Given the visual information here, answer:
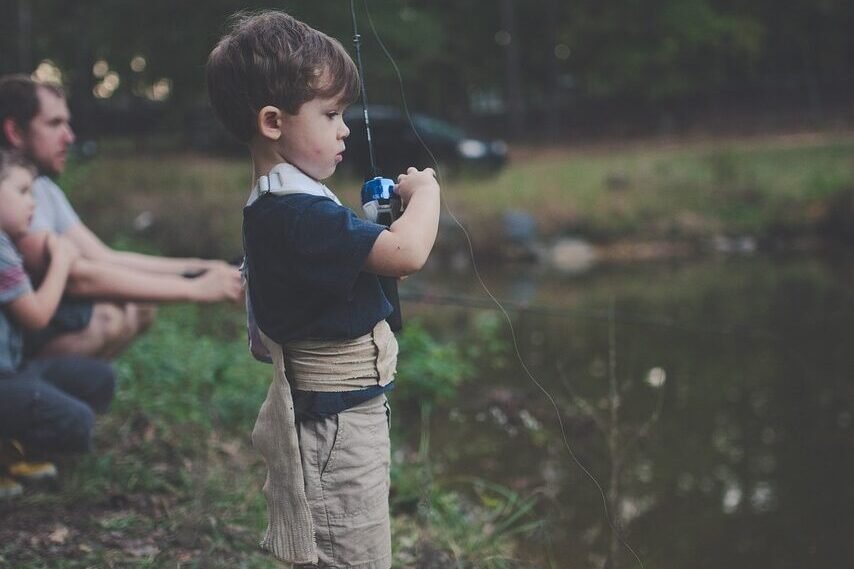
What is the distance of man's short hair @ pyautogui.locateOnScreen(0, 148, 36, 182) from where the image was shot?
281 cm

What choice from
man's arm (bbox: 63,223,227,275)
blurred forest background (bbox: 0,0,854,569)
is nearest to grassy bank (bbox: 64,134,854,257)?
blurred forest background (bbox: 0,0,854,569)

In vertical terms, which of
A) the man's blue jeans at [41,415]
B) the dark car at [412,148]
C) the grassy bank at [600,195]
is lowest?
the grassy bank at [600,195]

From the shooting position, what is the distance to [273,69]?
1.68m

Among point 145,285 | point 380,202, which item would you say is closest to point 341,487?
point 380,202

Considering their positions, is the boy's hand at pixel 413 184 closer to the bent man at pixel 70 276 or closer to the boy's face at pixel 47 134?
the bent man at pixel 70 276

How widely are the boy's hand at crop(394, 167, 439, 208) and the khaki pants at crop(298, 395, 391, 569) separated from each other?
390 mm

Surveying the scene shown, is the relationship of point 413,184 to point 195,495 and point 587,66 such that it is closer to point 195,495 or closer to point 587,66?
point 195,495

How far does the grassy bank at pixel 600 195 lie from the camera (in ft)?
36.9

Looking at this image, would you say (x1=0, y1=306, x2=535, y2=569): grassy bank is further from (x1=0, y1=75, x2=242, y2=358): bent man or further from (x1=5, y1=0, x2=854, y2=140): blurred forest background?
(x1=5, y1=0, x2=854, y2=140): blurred forest background

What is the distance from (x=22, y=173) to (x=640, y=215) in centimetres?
1111

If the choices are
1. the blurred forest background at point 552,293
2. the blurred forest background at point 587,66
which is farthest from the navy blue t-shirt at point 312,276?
the blurred forest background at point 587,66

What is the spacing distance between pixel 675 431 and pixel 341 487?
297cm

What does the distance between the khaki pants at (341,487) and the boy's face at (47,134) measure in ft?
6.10

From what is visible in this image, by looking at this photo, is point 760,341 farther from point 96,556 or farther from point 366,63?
point 366,63
